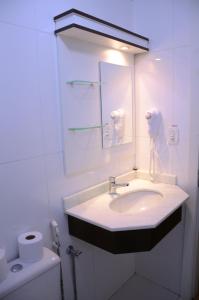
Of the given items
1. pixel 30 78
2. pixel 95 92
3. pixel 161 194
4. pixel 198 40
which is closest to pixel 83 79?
pixel 95 92

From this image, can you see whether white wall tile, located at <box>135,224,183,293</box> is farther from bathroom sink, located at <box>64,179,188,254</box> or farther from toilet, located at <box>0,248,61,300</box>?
toilet, located at <box>0,248,61,300</box>

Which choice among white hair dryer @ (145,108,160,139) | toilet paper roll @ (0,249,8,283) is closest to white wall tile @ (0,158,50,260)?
toilet paper roll @ (0,249,8,283)

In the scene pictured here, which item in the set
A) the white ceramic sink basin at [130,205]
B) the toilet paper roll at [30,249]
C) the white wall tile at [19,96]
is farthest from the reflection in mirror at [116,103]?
the toilet paper roll at [30,249]

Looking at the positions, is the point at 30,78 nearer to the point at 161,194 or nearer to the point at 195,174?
the point at 161,194

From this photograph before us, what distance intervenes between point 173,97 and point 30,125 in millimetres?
1064

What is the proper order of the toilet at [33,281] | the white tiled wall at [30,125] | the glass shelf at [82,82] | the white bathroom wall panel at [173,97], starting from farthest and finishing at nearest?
the white bathroom wall panel at [173,97]
the glass shelf at [82,82]
the white tiled wall at [30,125]
the toilet at [33,281]

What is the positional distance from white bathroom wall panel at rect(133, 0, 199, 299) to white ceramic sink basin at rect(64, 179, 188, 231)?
0.63 feet

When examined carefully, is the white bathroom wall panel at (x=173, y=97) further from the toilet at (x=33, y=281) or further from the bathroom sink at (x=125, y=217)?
the toilet at (x=33, y=281)

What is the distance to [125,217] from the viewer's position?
50.4 inches

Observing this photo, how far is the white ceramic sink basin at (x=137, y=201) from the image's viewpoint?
1.65m

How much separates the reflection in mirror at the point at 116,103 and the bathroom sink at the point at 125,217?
0.40 metres

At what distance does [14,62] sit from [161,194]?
50.2 inches

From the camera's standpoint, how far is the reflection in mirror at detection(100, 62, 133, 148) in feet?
5.22

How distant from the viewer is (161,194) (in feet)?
5.38
